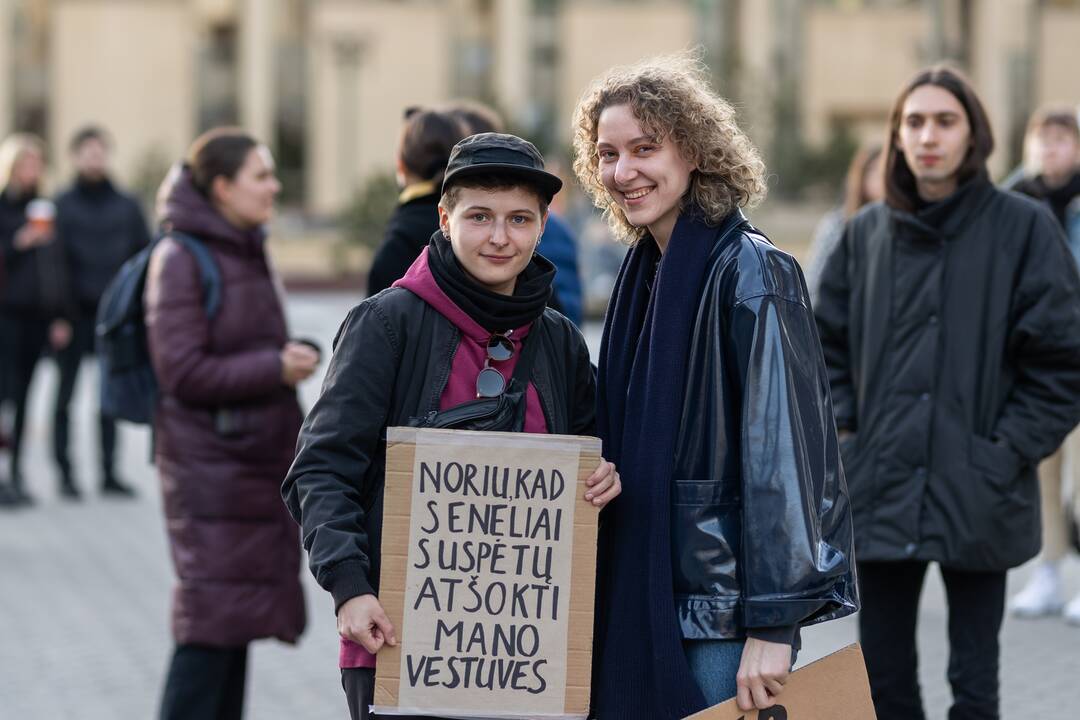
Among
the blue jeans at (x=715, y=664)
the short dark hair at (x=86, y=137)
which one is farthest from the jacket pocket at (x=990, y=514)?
the short dark hair at (x=86, y=137)

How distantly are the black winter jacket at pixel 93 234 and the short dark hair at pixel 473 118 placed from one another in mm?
6292

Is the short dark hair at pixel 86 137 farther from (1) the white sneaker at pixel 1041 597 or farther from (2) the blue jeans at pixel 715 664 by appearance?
(2) the blue jeans at pixel 715 664

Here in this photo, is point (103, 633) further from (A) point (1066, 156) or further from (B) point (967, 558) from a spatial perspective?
(A) point (1066, 156)

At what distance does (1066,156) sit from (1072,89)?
106 ft

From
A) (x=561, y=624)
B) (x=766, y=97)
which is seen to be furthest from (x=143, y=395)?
(x=766, y=97)

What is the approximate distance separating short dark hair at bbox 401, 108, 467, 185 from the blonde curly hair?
1.24 metres

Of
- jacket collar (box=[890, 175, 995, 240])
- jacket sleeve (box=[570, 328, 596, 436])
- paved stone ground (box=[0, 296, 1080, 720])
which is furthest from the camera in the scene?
paved stone ground (box=[0, 296, 1080, 720])

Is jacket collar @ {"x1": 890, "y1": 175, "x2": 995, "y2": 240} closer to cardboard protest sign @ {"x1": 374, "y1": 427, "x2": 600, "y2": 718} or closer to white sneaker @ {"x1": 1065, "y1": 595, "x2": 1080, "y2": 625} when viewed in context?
cardboard protest sign @ {"x1": 374, "y1": 427, "x2": 600, "y2": 718}

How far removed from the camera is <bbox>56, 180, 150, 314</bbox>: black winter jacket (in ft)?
35.0

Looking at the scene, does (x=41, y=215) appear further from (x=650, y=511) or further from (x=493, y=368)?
(x=650, y=511)

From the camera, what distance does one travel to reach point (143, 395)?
5.38 metres

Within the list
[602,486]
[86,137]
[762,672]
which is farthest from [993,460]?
[86,137]

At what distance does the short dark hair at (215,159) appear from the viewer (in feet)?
17.1

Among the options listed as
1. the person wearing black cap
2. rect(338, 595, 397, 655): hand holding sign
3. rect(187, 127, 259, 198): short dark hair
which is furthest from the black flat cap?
rect(187, 127, 259, 198): short dark hair
